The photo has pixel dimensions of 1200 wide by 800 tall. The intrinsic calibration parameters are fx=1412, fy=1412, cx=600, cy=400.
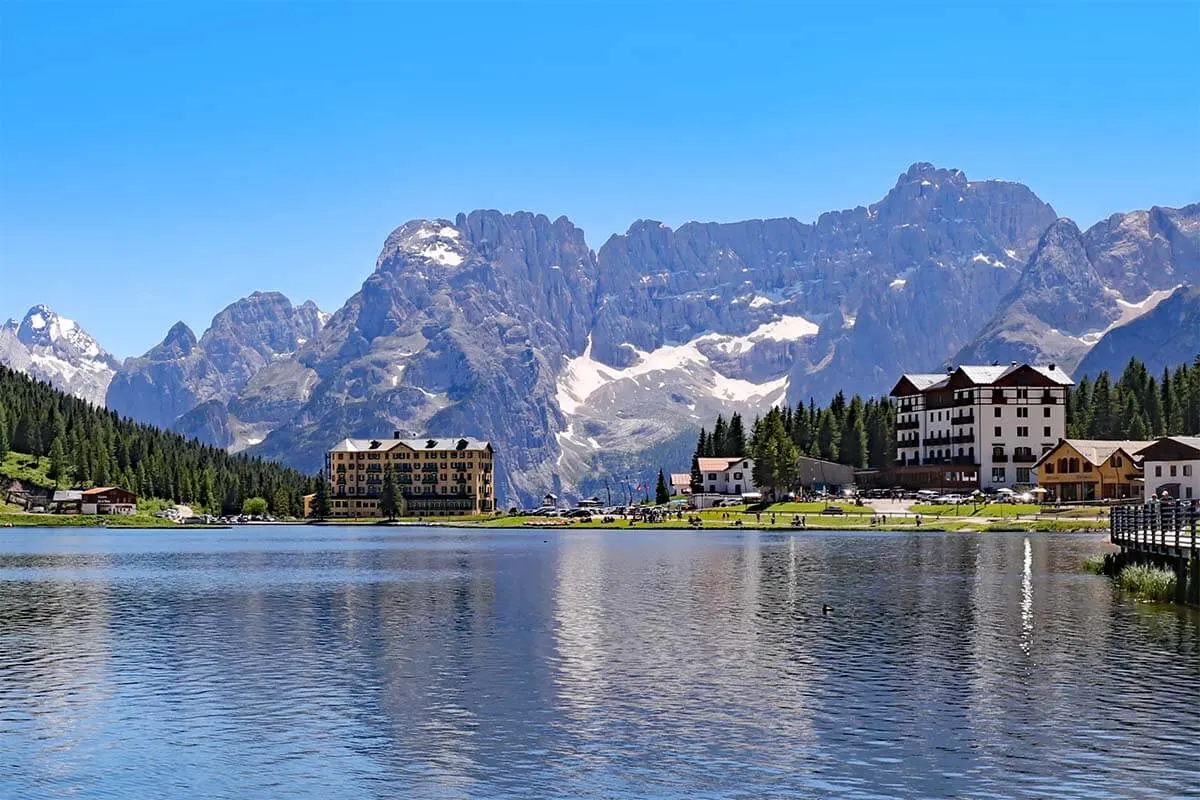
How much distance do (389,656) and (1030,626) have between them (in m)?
33.2

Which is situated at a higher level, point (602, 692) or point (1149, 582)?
point (1149, 582)

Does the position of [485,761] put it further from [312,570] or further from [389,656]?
[312,570]

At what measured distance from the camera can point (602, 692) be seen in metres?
52.6

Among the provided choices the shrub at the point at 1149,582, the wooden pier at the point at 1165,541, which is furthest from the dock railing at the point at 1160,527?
the shrub at the point at 1149,582

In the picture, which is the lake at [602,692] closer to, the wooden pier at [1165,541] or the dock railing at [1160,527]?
the wooden pier at [1165,541]

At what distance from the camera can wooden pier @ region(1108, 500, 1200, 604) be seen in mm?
78000

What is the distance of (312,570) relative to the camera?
133 metres

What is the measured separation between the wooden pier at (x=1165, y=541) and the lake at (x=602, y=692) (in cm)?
224

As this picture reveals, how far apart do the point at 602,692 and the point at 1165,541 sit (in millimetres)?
48685

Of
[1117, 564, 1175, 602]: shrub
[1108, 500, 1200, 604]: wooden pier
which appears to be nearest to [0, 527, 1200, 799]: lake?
[1117, 564, 1175, 602]: shrub

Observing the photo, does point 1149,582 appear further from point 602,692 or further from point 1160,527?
point 602,692

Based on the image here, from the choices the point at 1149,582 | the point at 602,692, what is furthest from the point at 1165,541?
the point at 602,692

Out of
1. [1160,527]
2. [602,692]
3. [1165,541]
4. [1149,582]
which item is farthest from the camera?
[1160,527]

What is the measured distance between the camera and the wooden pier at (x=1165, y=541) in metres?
78.0
